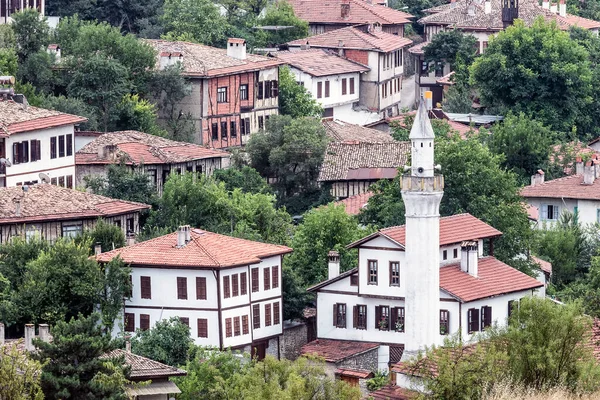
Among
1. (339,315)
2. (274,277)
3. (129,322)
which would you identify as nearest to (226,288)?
(274,277)

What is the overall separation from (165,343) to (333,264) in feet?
26.6

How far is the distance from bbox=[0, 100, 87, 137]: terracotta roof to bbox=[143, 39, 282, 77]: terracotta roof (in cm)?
1193

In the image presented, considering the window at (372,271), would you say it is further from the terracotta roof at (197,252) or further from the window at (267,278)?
the window at (267,278)

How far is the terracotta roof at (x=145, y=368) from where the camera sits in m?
62.9

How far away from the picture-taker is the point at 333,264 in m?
74.6

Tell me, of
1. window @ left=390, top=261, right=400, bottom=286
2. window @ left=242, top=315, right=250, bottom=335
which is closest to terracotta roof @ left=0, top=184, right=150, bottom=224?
window @ left=242, top=315, right=250, bottom=335

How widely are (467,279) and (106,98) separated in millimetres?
27596

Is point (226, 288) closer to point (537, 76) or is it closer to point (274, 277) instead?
point (274, 277)

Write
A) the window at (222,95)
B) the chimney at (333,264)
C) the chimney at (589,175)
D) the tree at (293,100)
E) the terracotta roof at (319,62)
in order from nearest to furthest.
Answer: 1. the chimney at (333,264)
2. the chimney at (589,175)
3. the window at (222,95)
4. the tree at (293,100)
5. the terracotta roof at (319,62)

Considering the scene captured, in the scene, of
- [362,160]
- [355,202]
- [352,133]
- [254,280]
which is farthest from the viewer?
[352,133]

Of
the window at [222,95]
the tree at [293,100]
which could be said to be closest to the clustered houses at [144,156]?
the window at [222,95]

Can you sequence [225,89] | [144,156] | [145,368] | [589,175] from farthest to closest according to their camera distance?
[225,89], [589,175], [144,156], [145,368]

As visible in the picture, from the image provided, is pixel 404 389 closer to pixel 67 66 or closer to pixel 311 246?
pixel 311 246

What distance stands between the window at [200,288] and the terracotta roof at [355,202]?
15.0 meters
